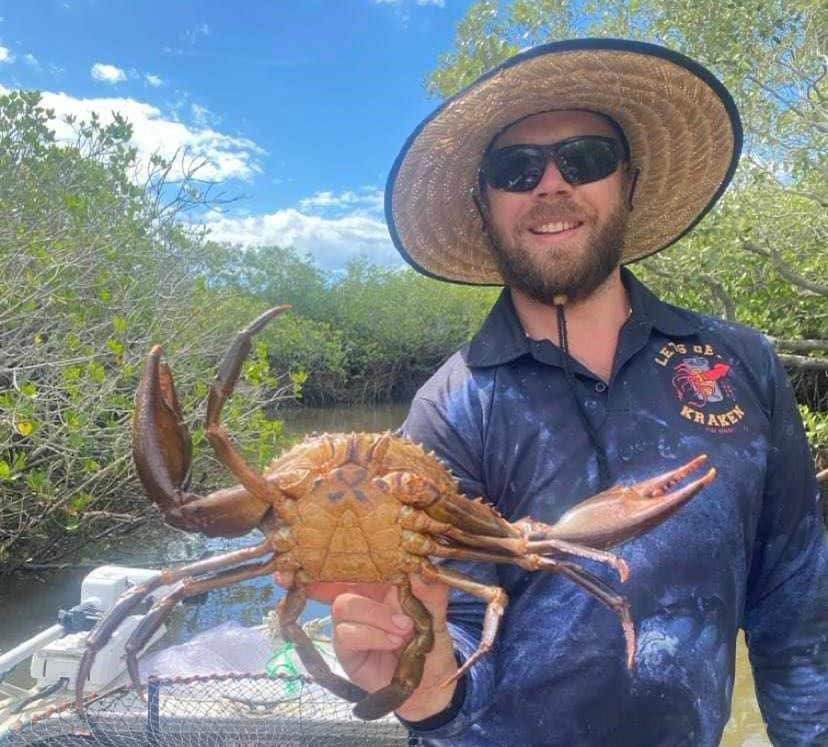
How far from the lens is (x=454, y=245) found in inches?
127

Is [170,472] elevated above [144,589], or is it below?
above

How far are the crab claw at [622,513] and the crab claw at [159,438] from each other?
1076mm

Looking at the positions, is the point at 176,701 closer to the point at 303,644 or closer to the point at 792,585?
the point at 303,644

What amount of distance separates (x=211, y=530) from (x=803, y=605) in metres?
1.84

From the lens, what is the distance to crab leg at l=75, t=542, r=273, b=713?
2.10 metres

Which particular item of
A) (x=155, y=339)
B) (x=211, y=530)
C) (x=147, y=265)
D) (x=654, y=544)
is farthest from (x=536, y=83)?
(x=147, y=265)

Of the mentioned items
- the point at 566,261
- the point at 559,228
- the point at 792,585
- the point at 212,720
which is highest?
the point at 559,228

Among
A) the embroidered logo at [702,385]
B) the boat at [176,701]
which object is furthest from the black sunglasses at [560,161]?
the boat at [176,701]

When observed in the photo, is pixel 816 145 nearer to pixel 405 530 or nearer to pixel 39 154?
pixel 405 530

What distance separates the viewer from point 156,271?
9.22m

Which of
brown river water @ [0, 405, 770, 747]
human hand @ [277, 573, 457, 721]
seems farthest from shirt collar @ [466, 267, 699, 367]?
brown river water @ [0, 405, 770, 747]

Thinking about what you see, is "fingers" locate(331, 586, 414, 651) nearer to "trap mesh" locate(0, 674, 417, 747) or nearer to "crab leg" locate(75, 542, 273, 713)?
"crab leg" locate(75, 542, 273, 713)

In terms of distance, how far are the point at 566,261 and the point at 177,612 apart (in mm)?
7792

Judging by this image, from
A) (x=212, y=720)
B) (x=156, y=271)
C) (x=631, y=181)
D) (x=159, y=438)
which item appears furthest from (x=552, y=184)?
(x=156, y=271)
